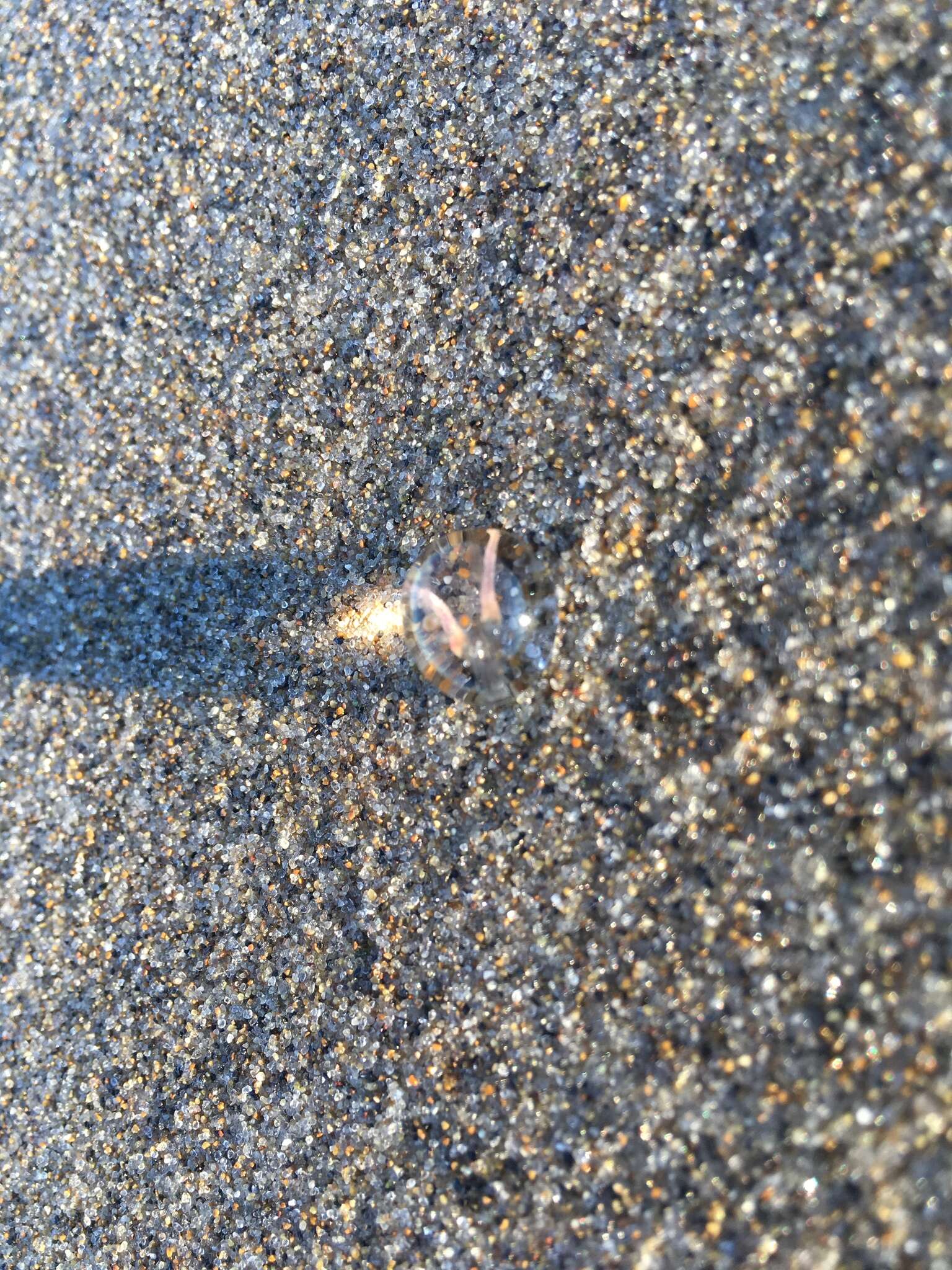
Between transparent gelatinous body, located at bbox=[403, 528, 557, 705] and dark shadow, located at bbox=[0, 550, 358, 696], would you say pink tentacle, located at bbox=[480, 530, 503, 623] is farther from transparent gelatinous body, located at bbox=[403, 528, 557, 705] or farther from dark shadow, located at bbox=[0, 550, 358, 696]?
dark shadow, located at bbox=[0, 550, 358, 696]

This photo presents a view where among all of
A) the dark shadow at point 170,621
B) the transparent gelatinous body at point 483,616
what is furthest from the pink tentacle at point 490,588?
the dark shadow at point 170,621

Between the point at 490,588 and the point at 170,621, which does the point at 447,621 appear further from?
the point at 170,621

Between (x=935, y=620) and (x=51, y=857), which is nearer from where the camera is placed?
(x=935, y=620)

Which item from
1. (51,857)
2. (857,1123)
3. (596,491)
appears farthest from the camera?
(51,857)

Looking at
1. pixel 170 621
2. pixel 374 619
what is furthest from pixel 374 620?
pixel 170 621

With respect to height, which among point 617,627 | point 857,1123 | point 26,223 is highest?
point 26,223

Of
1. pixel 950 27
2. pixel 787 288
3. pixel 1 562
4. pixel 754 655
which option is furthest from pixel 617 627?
pixel 1 562

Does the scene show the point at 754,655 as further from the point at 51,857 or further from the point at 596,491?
the point at 51,857
